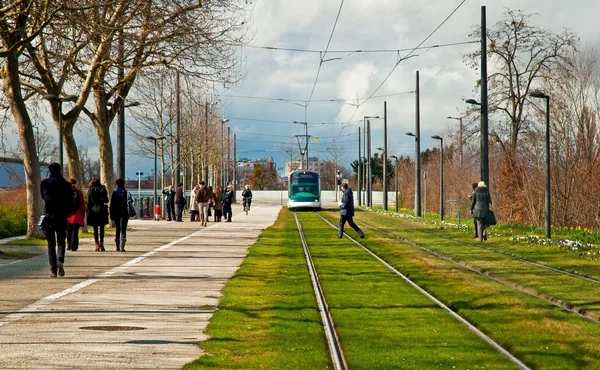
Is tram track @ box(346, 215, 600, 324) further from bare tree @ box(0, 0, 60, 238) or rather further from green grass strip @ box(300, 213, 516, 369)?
bare tree @ box(0, 0, 60, 238)

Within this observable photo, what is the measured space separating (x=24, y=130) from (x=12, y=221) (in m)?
9.32

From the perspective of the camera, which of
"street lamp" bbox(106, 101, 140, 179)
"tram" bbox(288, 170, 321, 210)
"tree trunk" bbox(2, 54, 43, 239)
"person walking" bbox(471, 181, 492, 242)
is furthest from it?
"tram" bbox(288, 170, 321, 210)

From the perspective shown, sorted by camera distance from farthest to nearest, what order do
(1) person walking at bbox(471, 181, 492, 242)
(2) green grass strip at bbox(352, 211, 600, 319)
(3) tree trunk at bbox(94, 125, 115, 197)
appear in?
1. (3) tree trunk at bbox(94, 125, 115, 197)
2. (1) person walking at bbox(471, 181, 492, 242)
3. (2) green grass strip at bbox(352, 211, 600, 319)

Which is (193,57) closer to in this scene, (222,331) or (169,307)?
(169,307)

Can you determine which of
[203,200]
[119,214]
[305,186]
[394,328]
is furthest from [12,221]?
[305,186]

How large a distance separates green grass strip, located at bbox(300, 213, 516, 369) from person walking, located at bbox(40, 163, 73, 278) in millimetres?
4527

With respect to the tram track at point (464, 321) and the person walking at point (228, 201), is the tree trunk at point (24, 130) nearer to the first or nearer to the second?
the tram track at point (464, 321)

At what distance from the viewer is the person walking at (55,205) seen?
16.7 m

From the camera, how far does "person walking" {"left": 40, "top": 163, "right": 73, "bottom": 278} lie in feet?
54.6

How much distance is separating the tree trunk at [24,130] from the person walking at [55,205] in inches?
347

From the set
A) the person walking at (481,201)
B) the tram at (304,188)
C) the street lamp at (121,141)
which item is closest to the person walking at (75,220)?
the person walking at (481,201)

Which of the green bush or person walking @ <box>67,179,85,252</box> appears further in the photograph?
the green bush

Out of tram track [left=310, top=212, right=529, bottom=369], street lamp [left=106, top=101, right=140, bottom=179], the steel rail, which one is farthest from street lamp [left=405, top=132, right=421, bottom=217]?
the steel rail

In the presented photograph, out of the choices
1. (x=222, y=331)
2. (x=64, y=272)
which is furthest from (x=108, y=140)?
(x=222, y=331)
